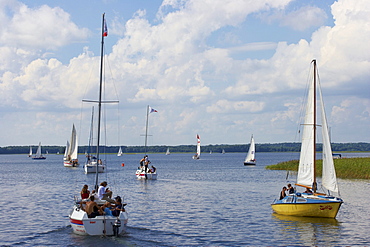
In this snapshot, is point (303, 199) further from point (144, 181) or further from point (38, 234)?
point (144, 181)

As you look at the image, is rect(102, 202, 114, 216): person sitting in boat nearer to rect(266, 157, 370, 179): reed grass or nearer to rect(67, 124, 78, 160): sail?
rect(266, 157, 370, 179): reed grass

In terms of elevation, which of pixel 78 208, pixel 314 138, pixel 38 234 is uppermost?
pixel 314 138

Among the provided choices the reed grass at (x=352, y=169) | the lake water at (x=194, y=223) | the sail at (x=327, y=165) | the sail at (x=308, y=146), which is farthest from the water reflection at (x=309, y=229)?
the reed grass at (x=352, y=169)

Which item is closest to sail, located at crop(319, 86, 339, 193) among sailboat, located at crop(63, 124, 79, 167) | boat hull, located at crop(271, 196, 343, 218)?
boat hull, located at crop(271, 196, 343, 218)

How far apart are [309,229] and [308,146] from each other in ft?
23.7

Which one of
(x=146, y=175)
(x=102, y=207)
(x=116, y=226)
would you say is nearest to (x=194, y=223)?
(x=116, y=226)

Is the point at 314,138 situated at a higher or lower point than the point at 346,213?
higher

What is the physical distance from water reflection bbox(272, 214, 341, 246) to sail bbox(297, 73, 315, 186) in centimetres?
310

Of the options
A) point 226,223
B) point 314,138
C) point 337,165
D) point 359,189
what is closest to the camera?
point 226,223

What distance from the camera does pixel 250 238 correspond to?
26.7 meters

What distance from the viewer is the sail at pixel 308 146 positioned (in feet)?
111

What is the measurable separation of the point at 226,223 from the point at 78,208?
10.5 metres

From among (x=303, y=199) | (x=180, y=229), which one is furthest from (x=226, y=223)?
(x=303, y=199)

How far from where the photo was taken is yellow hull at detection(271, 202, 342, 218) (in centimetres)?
3183
